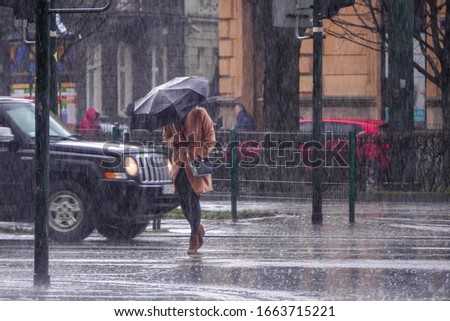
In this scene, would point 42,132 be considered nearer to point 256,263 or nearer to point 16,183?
point 256,263

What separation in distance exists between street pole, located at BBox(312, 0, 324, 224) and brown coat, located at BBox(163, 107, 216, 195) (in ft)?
13.2

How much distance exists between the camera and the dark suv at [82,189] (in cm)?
1642

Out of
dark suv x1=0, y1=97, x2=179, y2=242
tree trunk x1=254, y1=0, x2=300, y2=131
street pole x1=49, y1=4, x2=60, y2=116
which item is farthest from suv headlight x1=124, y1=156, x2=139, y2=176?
tree trunk x1=254, y1=0, x2=300, y2=131

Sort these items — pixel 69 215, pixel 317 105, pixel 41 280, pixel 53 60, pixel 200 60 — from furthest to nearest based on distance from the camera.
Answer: pixel 200 60 → pixel 53 60 → pixel 317 105 → pixel 69 215 → pixel 41 280

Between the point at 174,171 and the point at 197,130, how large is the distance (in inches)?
19.2

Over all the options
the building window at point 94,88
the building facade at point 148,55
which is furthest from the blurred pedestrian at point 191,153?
the building window at point 94,88

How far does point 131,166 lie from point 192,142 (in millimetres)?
2094

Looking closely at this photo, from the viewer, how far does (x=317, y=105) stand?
1853 centimetres

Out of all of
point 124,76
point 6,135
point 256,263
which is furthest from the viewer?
point 124,76

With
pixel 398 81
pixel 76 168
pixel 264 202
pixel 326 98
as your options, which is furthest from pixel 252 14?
pixel 76 168

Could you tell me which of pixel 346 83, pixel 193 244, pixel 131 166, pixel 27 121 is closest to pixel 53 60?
pixel 27 121

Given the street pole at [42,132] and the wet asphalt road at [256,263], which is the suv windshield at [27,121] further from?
the street pole at [42,132]

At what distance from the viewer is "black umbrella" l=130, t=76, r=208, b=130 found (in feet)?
48.0

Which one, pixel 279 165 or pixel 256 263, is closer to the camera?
pixel 256 263
